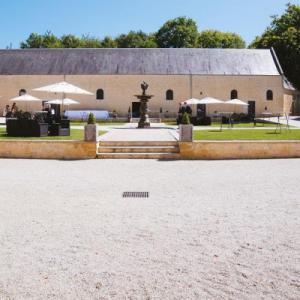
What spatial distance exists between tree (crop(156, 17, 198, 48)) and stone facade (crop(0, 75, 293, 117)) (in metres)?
19.8

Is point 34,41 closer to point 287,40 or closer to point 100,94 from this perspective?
point 100,94

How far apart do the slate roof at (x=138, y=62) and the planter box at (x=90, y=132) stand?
105 ft

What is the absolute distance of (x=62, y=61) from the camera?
152ft

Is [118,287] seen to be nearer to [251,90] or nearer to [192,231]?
[192,231]

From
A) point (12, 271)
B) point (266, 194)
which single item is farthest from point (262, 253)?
point (266, 194)

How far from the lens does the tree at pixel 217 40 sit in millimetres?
65312

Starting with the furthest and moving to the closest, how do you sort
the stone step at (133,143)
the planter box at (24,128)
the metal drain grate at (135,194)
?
the planter box at (24,128), the stone step at (133,143), the metal drain grate at (135,194)

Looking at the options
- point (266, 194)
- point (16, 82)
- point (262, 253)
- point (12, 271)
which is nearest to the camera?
point (12, 271)

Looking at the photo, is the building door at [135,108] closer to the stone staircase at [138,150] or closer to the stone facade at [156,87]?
the stone facade at [156,87]

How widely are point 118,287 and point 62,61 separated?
44.4 m

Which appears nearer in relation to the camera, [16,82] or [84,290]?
[84,290]

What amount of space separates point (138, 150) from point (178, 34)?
52.1 m

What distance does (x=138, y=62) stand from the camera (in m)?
46.3

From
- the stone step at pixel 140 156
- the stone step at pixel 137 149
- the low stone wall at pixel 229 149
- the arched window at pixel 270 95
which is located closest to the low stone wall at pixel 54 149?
the stone step at pixel 140 156
